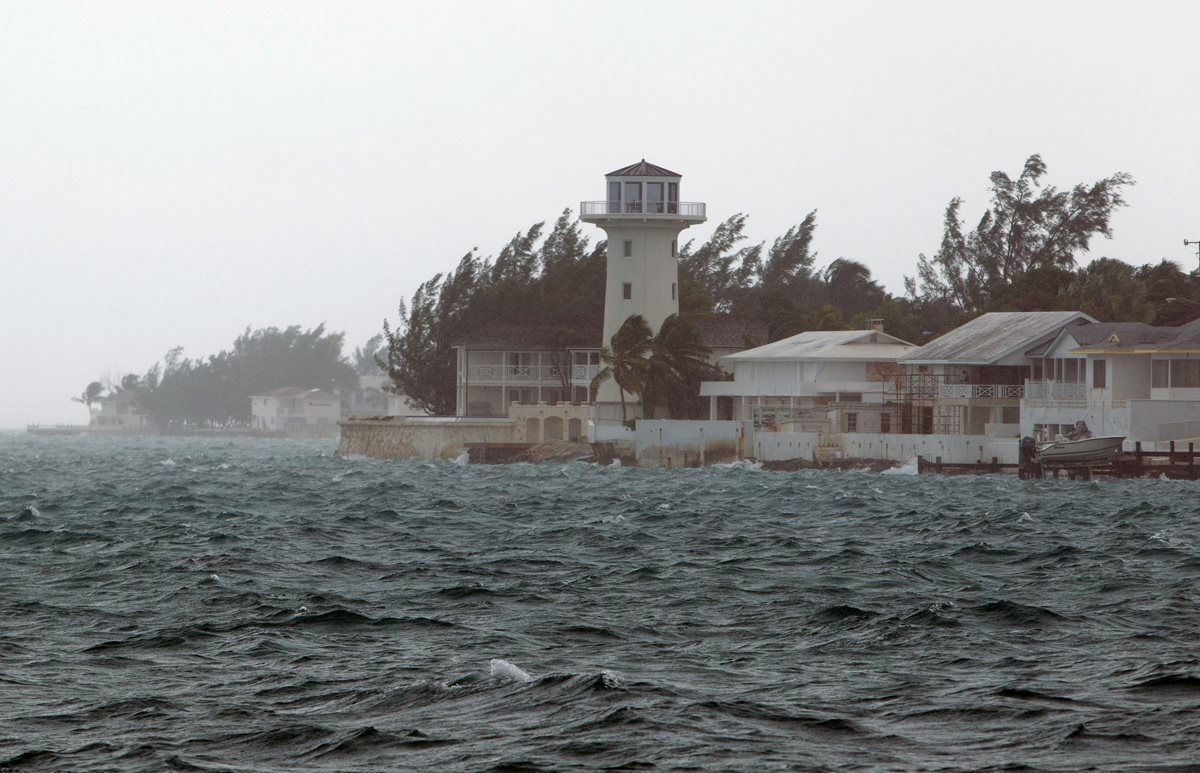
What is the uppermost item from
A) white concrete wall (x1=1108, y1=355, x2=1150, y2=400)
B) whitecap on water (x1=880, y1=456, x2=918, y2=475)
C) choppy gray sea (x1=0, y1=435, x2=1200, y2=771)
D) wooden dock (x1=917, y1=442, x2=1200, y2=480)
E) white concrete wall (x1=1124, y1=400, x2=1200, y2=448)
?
white concrete wall (x1=1108, y1=355, x2=1150, y2=400)

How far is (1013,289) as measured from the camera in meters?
97.1

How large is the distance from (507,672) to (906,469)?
52.5 m

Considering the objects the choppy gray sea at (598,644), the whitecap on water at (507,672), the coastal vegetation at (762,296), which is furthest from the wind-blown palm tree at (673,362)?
the whitecap on water at (507,672)

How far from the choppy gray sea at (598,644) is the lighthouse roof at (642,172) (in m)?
49.1

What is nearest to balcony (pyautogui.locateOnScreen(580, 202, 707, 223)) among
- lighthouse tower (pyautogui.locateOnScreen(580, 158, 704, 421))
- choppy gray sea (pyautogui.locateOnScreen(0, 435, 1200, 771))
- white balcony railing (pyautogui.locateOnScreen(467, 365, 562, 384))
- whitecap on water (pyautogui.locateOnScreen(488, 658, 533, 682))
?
lighthouse tower (pyautogui.locateOnScreen(580, 158, 704, 421))

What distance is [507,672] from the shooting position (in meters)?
14.1

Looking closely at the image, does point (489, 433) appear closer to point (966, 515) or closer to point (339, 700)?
point (966, 515)

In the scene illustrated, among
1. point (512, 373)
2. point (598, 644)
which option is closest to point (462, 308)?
point (512, 373)

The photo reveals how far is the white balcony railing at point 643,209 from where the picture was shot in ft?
263

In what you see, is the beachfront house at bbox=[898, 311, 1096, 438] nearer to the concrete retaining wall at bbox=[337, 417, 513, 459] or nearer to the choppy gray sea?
the concrete retaining wall at bbox=[337, 417, 513, 459]

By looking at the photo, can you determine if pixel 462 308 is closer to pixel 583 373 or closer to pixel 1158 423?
pixel 583 373

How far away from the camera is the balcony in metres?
79.9

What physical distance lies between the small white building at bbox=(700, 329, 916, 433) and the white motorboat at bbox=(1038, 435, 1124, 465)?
17611mm

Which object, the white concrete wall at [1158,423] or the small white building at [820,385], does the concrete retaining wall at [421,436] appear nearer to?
the small white building at [820,385]
